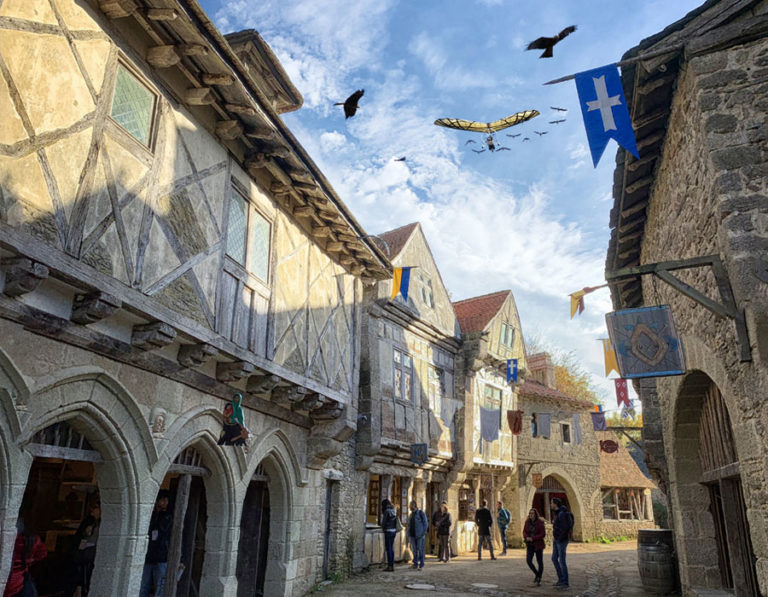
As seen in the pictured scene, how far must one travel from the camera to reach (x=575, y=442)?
22.0m

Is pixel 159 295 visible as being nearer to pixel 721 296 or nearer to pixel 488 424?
pixel 721 296

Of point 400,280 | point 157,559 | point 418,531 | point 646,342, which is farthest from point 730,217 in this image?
point 418,531

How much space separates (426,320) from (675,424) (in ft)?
27.1

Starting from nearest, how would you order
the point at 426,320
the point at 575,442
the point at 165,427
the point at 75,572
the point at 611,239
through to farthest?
1. the point at 165,427
2. the point at 75,572
3. the point at 611,239
4. the point at 426,320
5. the point at 575,442

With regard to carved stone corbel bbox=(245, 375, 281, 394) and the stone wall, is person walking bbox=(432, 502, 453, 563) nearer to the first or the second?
carved stone corbel bbox=(245, 375, 281, 394)

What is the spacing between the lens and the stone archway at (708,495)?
606 centimetres

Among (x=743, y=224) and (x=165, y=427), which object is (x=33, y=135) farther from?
(x=743, y=224)

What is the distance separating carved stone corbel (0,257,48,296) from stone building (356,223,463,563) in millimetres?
8361

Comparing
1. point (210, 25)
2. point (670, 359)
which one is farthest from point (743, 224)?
point (210, 25)

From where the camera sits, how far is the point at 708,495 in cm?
724

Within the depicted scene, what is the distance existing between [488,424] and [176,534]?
34.9 feet

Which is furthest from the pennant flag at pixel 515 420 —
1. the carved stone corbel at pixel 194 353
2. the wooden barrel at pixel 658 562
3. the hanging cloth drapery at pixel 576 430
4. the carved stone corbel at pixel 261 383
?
the carved stone corbel at pixel 194 353

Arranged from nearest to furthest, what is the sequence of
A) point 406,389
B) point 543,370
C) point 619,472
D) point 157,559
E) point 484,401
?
point 157,559
point 406,389
point 484,401
point 619,472
point 543,370

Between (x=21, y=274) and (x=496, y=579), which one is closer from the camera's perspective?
(x=21, y=274)
